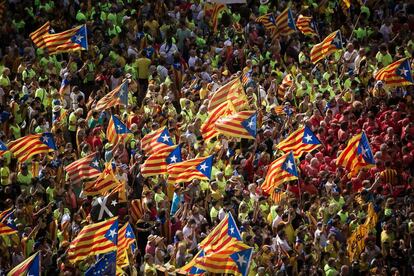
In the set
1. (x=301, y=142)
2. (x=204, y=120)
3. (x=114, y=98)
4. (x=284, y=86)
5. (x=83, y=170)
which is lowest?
(x=284, y=86)

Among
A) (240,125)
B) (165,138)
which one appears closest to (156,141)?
(165,138)

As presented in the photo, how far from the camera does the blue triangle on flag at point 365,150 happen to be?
3500 cm

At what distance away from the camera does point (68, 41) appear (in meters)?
40.5

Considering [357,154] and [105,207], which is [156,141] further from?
[357,154]

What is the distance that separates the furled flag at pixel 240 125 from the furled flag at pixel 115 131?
228cm

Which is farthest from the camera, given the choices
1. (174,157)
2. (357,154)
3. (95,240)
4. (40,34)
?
(40,34)

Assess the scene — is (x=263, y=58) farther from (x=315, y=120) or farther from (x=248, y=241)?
(x=248, y=241)

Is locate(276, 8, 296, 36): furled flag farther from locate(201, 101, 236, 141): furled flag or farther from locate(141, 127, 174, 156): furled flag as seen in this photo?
locate(141, 127, 174, 156): furled flag

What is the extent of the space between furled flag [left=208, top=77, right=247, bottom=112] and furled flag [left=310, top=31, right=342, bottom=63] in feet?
13.1

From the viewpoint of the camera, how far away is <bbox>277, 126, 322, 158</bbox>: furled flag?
117 ft

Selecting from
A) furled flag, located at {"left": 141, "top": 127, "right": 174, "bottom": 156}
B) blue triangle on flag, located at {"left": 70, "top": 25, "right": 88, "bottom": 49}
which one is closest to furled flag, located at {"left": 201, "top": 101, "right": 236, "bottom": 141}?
furled flag, located at {"left": 141, "top": 127, "right": 174, "bottom": 156}

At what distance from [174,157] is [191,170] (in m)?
0.98

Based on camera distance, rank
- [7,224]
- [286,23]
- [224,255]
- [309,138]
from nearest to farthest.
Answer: [224,255] < [7,224] < [309,138] < [286,23]

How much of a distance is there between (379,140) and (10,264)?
8.94 metres
